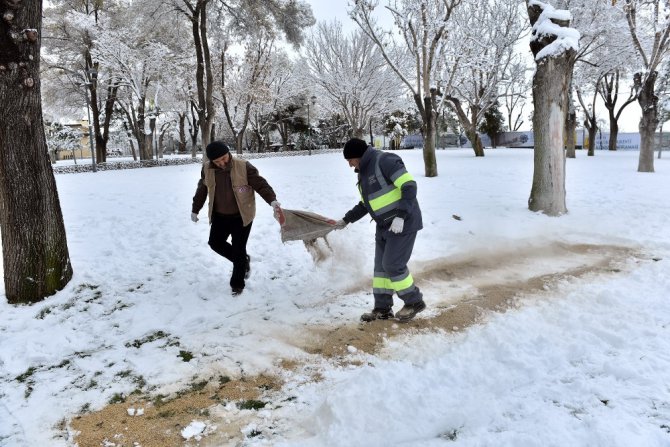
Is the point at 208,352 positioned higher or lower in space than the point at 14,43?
lower

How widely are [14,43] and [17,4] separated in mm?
359

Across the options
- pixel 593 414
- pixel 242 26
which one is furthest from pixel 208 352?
pixel 242 26

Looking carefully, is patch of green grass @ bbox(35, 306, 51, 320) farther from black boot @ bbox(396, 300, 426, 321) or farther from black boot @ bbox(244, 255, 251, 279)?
black boot @ bbox(396, 300, 426, 321)

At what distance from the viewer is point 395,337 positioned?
3.68 m

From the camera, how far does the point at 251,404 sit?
286 centimetres

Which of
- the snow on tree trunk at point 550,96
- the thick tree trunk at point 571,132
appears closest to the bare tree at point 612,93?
the thick tree trunk at point 571,132

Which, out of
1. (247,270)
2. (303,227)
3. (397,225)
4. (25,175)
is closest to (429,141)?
(303,227)

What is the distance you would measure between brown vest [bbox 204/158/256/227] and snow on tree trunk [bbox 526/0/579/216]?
19.9 ft

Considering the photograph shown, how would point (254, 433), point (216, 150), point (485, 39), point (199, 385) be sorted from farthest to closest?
point (485, 39) → point (216, 150) → point (199, 385) → point (254, 433)

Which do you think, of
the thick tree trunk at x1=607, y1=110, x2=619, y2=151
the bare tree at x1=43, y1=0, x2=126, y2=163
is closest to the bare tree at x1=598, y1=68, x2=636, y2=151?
the thick tree trunk at x1=607, y1=110, x2=619, y2=151

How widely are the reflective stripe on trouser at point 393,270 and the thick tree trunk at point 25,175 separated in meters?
3.44

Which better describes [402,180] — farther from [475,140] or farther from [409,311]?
[475,140]

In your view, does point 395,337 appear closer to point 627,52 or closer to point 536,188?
point 536,188

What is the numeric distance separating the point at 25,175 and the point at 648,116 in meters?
17.4
